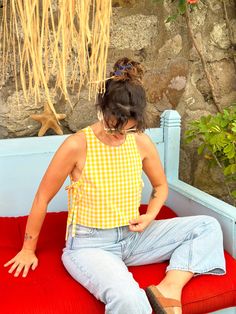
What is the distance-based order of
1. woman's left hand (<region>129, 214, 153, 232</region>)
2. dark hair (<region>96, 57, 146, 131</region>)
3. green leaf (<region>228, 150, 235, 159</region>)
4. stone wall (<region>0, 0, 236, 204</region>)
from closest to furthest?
1. dark hair (<region>96, 57, 146, 131</region>)
2. woman's left hand (<region>129, 214, 153, 232</region>)
3. green leaf (<region>228, 150, 235, 159</region>)
4. stone wall (<region>0, 0, 236, 204</region>)

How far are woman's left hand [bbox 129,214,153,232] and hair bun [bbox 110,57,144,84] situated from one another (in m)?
0.45

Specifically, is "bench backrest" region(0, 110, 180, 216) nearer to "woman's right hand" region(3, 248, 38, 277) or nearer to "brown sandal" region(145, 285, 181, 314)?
"woman's right hand" region(3, 248, 38, 277)

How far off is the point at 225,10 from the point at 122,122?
114 cm

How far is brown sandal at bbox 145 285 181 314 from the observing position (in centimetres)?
129

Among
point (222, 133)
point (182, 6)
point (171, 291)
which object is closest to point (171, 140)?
point (222, 133)

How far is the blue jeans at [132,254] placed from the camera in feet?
4.16

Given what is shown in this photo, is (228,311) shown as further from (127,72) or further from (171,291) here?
(127,72)

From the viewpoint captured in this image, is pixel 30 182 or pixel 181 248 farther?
pixel 30 182

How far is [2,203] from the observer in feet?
6.27

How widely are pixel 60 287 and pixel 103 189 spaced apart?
33cm

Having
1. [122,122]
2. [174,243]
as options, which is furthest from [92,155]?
[174,243]

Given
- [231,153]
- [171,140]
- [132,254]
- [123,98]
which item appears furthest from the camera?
[171,140]

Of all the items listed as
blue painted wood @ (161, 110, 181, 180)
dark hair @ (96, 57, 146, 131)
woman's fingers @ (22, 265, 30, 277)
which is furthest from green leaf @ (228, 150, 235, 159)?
woman's fingers @ (22, 265, 30, 277)

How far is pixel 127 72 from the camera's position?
1451mm
